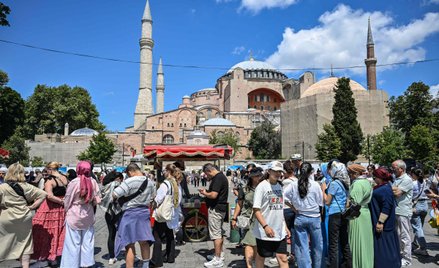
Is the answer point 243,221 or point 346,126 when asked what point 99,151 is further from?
point 243,221

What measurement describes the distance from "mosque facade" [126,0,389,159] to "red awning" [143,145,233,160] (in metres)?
27.4

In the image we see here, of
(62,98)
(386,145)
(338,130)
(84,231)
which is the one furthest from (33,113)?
(84,231)

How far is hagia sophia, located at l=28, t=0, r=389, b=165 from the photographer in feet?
112

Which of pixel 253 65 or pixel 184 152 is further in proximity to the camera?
pixel 253 65

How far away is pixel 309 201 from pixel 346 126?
85.6 ft

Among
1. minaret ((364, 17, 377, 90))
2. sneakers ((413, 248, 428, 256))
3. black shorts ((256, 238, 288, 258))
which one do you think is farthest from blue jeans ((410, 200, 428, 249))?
minaret ((364, 17, 377, 90))

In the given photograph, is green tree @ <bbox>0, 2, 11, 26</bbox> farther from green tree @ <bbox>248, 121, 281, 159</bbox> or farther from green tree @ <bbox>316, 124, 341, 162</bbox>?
green tree @ <bbox>248, 121, 281, 159</bbox>

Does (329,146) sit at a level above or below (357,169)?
above

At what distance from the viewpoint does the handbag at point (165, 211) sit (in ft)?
16.4

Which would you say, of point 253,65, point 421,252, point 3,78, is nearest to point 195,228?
point 421,252

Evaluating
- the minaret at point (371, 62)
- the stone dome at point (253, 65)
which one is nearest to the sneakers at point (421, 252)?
the minaret at point (371, 62)

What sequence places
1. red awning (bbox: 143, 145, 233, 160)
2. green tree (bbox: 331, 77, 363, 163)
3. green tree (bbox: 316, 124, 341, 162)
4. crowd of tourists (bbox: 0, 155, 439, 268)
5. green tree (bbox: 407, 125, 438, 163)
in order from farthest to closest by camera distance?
green tree (bbox: 331, 77, 363, 163), green tree (bbox: 316, 124, 341, 162), green tree (bbox: 407, 125, 438, 163), red awning (bbox: 143, 145, 233, 160), crowd of tourists (bbox: 0, 155, 439, 268)

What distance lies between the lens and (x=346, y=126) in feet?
92.5

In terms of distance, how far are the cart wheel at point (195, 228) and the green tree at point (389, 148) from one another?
2182cm
